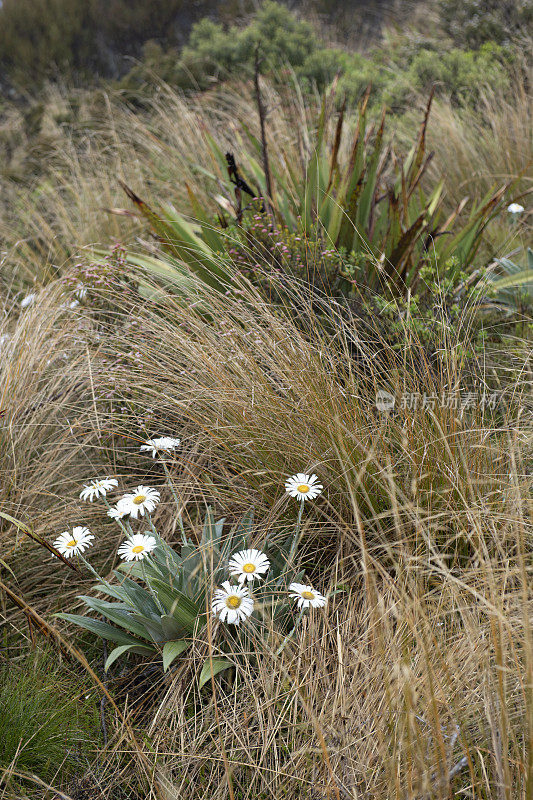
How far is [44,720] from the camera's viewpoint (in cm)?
150

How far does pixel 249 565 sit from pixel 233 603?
112mm

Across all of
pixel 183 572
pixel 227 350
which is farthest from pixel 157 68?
pixel 183 572

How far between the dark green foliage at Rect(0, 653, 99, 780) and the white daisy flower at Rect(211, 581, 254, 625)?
1.51 feet

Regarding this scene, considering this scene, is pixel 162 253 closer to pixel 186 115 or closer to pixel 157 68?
pixel 186 115

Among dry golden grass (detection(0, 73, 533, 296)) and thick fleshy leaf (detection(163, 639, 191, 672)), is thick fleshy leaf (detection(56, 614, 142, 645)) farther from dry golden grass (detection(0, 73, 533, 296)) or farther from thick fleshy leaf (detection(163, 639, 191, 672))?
dry golden grass (detection(0, 73, 533, 296))

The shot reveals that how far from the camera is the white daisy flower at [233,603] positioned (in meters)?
1.42

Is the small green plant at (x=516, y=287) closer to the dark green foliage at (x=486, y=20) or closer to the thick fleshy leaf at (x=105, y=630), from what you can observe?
the thick fleshy leaf at (x=105, y=630)

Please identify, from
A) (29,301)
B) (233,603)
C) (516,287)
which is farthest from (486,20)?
(233,603)

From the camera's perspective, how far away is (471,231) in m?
2.85

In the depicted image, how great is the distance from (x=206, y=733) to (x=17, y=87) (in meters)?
9.63

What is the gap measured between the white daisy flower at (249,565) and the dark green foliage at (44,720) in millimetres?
532

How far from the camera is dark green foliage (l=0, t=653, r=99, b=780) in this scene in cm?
143

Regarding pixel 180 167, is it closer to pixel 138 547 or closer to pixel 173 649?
pixel 138 547

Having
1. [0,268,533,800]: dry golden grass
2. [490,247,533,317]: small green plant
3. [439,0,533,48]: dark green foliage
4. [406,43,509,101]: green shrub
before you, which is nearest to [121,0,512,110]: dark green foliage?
[406,43,509,101]: green shrub
